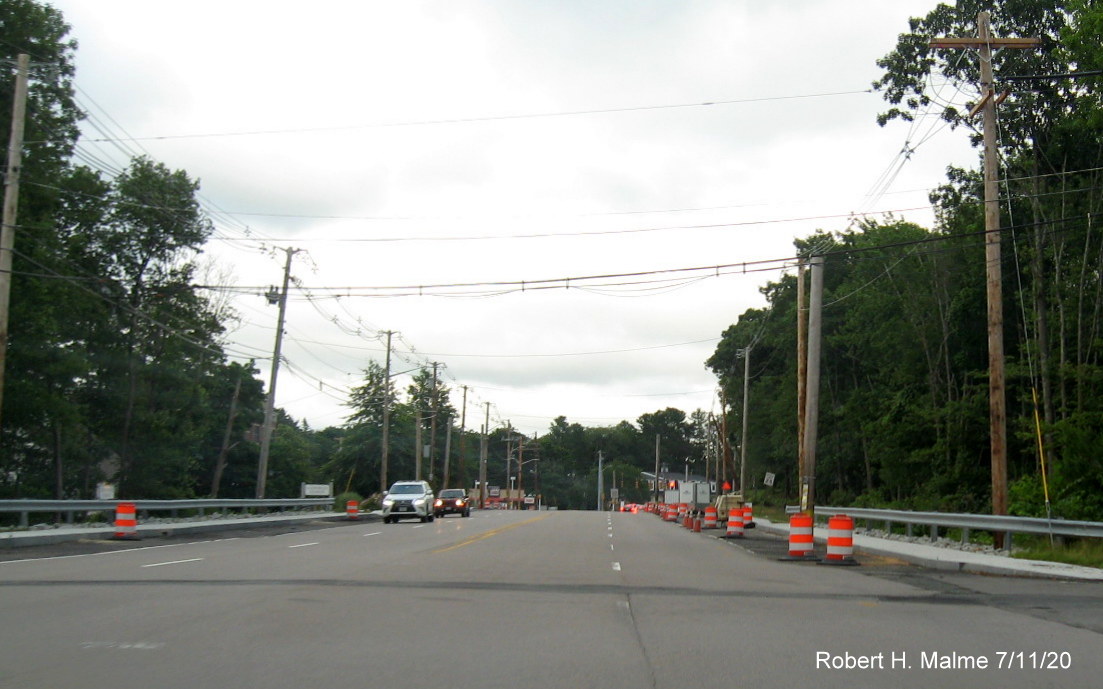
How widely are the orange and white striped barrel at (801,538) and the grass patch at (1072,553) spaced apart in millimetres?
4063

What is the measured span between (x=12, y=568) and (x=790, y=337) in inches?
2019

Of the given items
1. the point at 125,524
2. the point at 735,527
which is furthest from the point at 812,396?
the point at 125,524

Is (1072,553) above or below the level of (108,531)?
above

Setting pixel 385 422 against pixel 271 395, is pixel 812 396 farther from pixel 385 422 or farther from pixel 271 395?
pixel 385 422

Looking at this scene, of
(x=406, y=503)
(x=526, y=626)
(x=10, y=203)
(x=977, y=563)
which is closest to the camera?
(x=526, y=626)

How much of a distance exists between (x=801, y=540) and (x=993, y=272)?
766cm

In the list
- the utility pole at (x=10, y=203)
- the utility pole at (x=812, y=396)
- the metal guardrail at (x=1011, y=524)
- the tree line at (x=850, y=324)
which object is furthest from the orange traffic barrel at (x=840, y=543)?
the utility pole at (x=10, y=203)

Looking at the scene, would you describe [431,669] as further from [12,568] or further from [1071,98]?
[1071,98]

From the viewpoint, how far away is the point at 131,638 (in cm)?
943

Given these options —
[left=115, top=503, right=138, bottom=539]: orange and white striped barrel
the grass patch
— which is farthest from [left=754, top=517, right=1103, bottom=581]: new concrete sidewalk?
[left=115, top=503, right=138, bottom=539]: orange and white striped barrel

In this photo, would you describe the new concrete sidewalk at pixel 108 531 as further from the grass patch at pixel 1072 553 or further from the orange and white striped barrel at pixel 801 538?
the grass patch at pixel 1072 553

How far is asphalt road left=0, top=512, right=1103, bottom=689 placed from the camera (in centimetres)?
806

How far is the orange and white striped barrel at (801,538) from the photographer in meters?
21.8

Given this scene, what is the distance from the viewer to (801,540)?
2189cm
